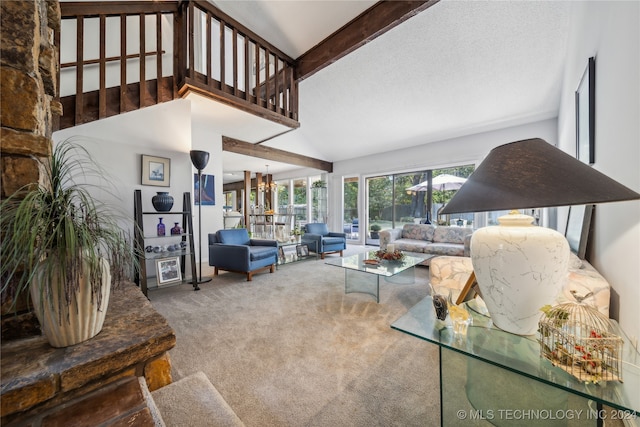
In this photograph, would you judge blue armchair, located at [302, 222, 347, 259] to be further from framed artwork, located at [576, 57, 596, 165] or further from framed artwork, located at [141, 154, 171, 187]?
framed artwork, located at [576, 57, 596, 165]

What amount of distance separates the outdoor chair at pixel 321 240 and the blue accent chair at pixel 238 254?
114 centimetres

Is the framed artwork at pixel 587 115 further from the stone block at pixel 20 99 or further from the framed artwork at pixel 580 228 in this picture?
the stone block at pixel 20 99

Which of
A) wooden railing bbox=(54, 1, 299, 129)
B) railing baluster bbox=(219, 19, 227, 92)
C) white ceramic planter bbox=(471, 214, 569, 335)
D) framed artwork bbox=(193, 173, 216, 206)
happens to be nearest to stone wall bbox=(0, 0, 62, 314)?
wooden railing bbox=(54, 1, 299, 129)

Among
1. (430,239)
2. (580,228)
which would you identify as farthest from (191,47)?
(430,239)

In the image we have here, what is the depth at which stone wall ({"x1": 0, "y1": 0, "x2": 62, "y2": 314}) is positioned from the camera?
0.81m

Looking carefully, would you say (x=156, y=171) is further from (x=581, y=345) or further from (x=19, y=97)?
(x=581, y=345)

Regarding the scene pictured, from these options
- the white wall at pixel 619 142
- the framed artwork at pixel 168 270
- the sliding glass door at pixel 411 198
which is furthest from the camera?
the sliding glass door at pixel 411 198

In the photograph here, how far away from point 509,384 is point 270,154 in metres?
5.76

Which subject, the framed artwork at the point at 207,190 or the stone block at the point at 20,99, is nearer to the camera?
the stone block at the point at 20,99

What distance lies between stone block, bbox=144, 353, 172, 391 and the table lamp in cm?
133

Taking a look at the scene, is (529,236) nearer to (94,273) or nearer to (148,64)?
(94,273)

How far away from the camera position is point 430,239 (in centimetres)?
474

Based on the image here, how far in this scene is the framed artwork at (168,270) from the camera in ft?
10.3

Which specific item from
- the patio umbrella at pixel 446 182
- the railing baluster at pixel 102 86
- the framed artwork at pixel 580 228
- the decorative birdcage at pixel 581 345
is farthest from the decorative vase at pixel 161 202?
the patio umbrella at pixel 446 182
